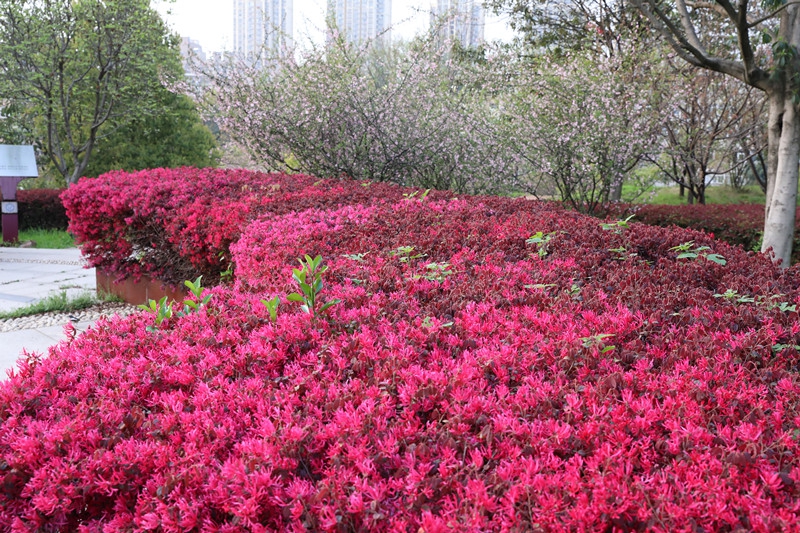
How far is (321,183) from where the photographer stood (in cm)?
623

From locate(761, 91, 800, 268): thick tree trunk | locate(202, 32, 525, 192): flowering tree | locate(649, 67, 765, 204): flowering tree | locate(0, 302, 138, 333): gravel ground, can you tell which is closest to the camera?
locate(0, 302, 138, 333): gravel ground

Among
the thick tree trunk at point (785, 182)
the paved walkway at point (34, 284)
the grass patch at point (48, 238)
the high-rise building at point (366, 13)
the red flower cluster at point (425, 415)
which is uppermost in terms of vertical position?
the high-rise building at point (366, 13)

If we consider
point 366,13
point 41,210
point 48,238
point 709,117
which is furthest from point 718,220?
point 41,210

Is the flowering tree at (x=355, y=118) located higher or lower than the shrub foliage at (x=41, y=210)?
higher

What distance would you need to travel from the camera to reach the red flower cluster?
1101 mm

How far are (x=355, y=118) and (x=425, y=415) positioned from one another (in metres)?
7.15

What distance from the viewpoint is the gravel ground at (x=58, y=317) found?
5.39m

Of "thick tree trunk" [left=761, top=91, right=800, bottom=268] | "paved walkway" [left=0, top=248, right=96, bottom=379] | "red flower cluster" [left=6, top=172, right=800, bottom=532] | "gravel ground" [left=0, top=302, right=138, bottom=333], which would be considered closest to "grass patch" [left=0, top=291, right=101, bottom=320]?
"gravel ground" [left=0, top=302, right=138, bottom=333]

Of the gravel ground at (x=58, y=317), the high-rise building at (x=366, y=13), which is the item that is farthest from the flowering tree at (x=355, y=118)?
the high-rise building at (x=366, y=13)

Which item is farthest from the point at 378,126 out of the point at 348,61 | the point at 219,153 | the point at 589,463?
the point at 219,153

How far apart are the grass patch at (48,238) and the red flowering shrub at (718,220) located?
11.2m

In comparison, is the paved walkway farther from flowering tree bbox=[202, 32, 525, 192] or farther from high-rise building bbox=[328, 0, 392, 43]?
high-rise building bbox=[328, 0, 392, 43]

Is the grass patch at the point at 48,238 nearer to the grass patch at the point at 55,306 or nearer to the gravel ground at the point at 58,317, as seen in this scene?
the grass patch at the point at 55,306

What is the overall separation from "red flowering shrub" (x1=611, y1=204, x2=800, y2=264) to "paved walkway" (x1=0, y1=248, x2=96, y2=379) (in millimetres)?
6739
